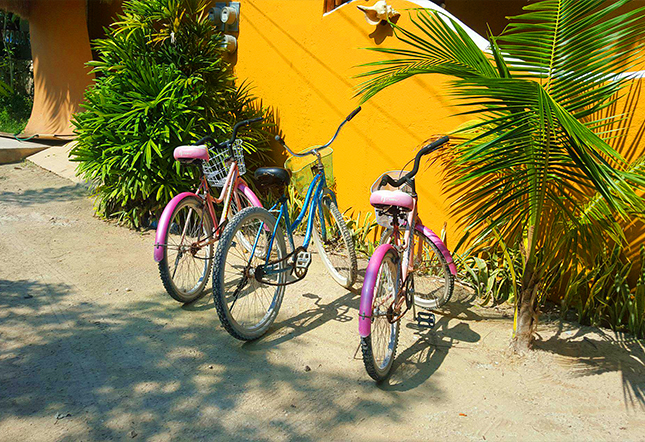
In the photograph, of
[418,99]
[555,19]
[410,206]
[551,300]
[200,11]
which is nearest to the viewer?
[555,19]

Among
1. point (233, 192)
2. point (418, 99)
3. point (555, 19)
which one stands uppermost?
point (555, 19)

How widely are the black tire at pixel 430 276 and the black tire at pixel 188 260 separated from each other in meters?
1.36

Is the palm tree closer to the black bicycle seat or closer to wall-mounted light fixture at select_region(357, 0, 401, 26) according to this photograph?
the black bicycle seat

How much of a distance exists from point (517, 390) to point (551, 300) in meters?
1.21

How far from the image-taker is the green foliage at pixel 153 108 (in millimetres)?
5367

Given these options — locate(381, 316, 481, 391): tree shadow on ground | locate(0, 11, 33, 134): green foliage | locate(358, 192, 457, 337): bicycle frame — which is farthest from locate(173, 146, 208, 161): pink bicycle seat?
locate(0, 11, 33, 134): green foliage

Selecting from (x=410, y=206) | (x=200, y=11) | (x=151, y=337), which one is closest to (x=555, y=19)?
(x=410, y=206)

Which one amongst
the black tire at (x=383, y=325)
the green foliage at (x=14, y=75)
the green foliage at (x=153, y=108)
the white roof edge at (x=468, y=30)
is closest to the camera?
the black tire at (x=383, y=325)

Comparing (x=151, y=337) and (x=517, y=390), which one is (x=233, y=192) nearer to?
(x=151, y=337)

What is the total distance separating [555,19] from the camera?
2879 millimetres

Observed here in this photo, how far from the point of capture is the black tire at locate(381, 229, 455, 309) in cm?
395

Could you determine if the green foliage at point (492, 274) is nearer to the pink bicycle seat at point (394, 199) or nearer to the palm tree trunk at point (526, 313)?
the palm tree trunk at point (526, 313)

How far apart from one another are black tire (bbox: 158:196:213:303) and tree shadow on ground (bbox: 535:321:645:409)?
8.04ft

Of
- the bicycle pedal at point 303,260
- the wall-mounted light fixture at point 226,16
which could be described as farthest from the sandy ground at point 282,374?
the wall-mounted light fixture at point 226,16
